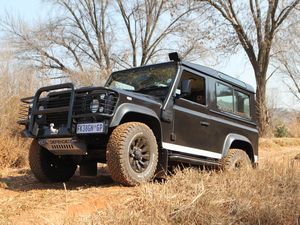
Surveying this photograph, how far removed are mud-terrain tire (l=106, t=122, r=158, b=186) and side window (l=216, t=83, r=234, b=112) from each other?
2214 millimetres

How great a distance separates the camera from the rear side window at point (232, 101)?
292 inches

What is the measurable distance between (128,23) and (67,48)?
4556 millimetres

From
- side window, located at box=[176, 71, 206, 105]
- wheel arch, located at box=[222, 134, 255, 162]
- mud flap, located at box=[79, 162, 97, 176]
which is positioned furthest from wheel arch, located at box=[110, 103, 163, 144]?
wheel arch, located at box=[222, 134, 255, 162]

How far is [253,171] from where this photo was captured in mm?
5809

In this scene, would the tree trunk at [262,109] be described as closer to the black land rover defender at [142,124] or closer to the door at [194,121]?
the black land rover defender at [142,124]

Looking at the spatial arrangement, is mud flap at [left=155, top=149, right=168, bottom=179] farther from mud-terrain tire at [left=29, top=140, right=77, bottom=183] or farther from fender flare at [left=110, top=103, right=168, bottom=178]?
mud-terrain tire at [left=29, top=140, right=77, bottom=183]

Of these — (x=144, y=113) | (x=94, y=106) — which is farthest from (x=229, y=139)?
(x=94, y=106)

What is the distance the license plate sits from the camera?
5.11 meters

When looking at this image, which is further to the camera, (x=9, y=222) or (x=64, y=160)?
(x=64, y=160)

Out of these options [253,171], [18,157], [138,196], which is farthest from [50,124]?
[18,157]

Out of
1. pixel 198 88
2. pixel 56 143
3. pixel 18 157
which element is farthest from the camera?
pixel 18 157

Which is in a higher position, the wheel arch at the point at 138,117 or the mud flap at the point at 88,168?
the wheel arch at the point at 138,117

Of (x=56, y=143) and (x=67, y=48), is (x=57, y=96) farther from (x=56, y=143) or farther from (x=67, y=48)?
(x=67, y=48)

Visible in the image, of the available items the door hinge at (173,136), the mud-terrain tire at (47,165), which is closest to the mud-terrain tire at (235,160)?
the door hinge at (173,136)
